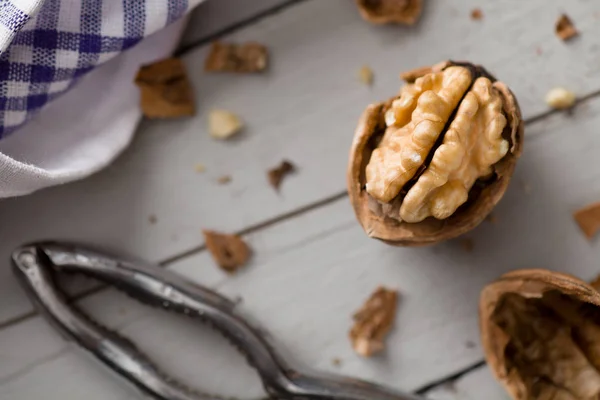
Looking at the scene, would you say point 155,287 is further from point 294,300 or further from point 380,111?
point 380,111

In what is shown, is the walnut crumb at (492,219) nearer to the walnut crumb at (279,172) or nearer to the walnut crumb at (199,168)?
the walnut crumb at (279,172)

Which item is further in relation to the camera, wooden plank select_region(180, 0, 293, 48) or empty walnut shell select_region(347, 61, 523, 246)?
wooden plank select_region(180, 0, 293, 48)

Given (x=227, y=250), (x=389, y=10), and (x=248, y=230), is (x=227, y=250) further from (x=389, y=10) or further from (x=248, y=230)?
(x=389, y=10)

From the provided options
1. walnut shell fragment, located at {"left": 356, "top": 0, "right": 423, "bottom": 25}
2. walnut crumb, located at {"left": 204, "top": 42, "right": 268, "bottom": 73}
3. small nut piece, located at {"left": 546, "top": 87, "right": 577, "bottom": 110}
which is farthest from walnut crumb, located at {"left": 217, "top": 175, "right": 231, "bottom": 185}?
small nut piece, located at {"left": 546, "top": 87, "right": 577, "bottom": 110}

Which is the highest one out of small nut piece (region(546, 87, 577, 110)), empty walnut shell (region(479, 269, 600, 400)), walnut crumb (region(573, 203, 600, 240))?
small nut piece (region(546, 87, 577, 110))

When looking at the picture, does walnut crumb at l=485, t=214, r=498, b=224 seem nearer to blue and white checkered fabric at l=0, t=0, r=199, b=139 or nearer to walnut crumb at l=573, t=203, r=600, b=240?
walnut crumb at l=573, t=203, r=600, b=240

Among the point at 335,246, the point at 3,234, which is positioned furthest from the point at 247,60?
the point at 3,234

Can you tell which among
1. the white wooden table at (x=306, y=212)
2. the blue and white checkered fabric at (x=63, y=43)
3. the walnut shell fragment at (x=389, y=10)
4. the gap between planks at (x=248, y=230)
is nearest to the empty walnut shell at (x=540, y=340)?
the white wooden table at (x=306, y=212)
